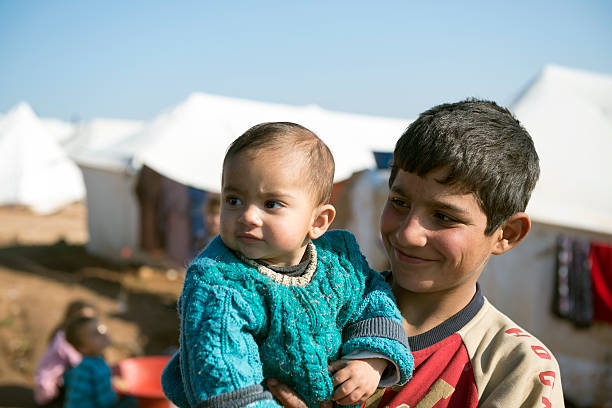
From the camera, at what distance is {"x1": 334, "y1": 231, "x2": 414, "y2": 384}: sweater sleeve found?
130 centimetres

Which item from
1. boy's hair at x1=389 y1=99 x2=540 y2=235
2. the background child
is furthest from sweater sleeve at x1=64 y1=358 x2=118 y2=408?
boy's hair at x1=389 y1=99 x2=540 y2=235

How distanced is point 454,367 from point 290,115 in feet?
28.7

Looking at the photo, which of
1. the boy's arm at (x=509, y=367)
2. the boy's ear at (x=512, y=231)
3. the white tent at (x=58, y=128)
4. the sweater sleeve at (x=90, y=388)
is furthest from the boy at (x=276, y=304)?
the white tent at (x=58, y=128)

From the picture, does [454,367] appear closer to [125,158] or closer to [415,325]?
[415,325]

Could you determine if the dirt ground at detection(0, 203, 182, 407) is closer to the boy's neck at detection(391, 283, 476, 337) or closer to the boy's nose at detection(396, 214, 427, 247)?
the boy's neck at detection(391, 283, 476, 337)

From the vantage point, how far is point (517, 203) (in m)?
1.48

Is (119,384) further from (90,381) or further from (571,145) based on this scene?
(571,145)

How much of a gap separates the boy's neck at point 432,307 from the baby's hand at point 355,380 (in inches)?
11.4

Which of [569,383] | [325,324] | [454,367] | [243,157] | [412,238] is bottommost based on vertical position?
[569,383]

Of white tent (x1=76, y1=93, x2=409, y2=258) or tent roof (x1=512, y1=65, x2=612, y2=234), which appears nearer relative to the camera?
tent roof (x1=512, y1=65, x2=612, y2=234)

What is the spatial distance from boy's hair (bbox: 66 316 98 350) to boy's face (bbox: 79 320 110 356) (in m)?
0.02

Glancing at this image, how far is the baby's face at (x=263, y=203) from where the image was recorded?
52.0 inches

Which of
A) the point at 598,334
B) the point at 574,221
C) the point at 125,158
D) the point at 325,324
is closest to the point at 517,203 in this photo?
the point at 325,324

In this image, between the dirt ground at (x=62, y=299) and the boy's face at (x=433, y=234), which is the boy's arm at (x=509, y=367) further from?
the dirt ground at (x=62, y=299)
